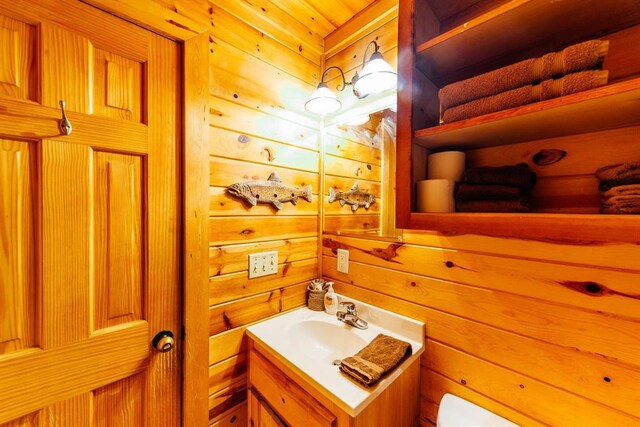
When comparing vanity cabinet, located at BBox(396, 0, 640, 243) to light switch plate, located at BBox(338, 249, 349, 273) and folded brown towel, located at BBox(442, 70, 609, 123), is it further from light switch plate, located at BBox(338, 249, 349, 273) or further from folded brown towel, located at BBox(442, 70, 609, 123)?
light switch plate, located at BBox(338, 249, 349, 273)

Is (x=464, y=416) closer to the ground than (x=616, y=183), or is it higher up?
closer to the ground

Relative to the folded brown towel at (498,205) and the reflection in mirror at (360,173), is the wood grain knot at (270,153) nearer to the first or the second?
the reflection in mirror at (360,173)

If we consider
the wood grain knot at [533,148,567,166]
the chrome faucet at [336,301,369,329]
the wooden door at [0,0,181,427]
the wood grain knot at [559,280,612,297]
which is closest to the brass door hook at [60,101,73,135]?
the wooden door at [0,0,181,427]

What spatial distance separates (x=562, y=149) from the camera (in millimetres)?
746

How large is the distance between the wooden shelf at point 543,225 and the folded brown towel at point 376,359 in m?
0.49

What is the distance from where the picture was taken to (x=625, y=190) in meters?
0.55

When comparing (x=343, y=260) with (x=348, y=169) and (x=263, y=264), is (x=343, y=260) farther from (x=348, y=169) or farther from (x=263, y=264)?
(x=348, y=169)

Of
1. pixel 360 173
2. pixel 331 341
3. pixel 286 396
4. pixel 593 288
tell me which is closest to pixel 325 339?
pixel 331 341

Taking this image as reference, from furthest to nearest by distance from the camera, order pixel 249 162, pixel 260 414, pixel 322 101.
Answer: pixel 322 101, pixel 249 162, pixel 260 414

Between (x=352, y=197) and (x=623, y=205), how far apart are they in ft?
3.39

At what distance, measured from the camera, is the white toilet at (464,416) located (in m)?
0.84

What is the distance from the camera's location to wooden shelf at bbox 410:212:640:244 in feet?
1.62

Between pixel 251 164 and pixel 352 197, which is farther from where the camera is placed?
pixel 352 197

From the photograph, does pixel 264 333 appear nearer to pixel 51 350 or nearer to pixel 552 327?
pixel 51 350
